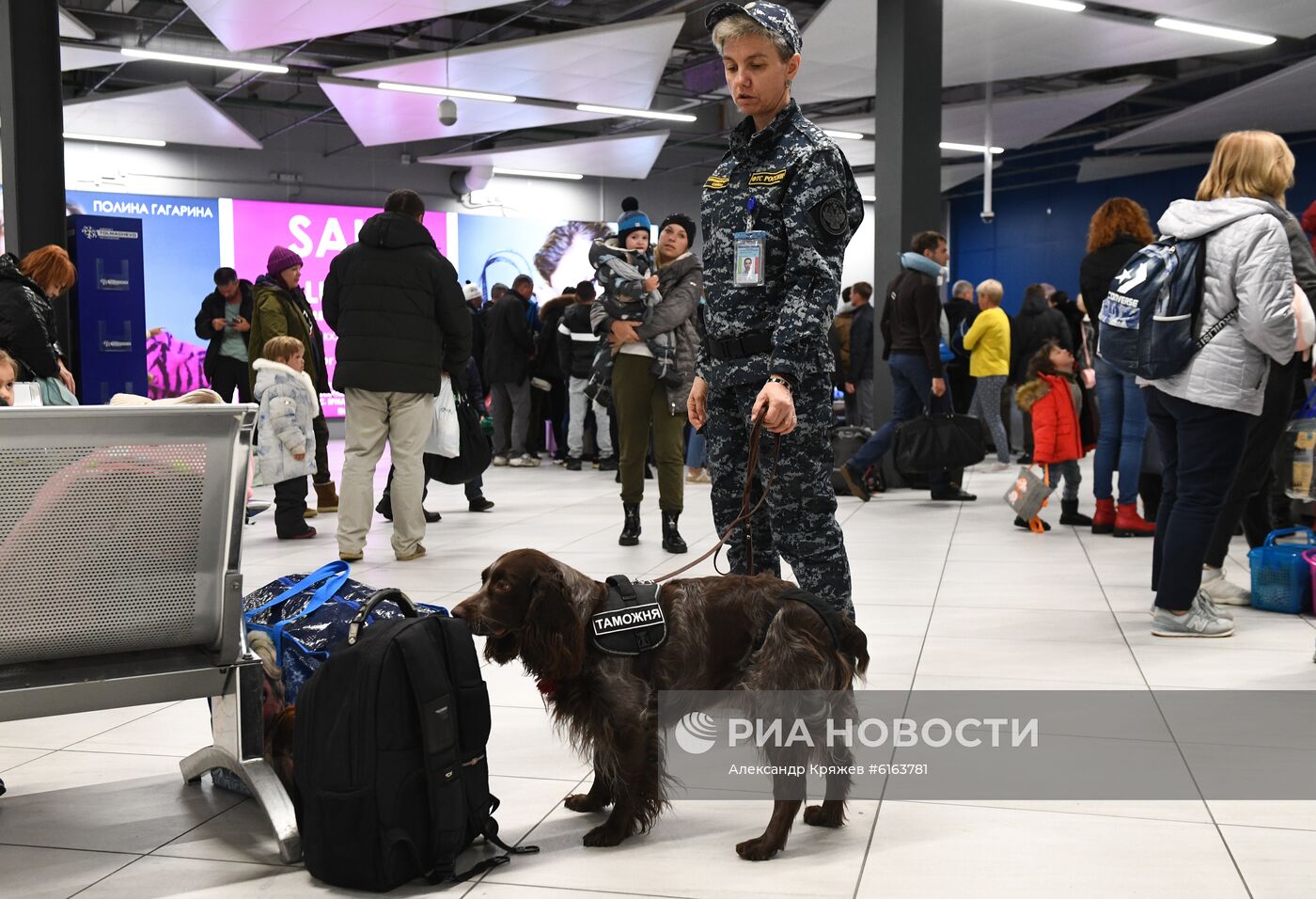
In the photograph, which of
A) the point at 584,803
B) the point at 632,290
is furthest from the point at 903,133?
the point at 584,803

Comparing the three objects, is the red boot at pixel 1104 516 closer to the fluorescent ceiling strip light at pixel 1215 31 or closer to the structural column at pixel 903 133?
the structural column at pixel 903 133

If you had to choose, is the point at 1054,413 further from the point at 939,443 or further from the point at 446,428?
the point at 446,428

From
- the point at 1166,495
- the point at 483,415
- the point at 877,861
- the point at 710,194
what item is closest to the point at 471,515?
→ the point at 483,415

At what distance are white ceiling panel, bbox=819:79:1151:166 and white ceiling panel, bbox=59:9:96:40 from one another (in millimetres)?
8096

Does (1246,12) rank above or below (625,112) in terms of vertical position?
Result: above

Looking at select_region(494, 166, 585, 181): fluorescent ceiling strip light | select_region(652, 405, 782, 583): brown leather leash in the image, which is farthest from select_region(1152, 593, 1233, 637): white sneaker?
select_region(494, 166, 585, 181): fluorescent ceiling strip light

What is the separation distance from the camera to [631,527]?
19.2 feet

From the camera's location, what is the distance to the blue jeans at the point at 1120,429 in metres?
5.77

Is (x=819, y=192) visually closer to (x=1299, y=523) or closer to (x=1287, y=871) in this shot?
(x=1287, y=871)

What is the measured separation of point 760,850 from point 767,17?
1.66m

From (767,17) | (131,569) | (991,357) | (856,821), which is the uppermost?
(767,17)

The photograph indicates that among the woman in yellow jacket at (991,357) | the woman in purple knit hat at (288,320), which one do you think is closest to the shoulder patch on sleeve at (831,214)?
the woman in purple knit hat at (288,320)

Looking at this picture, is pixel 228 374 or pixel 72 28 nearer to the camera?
pixel 228 374

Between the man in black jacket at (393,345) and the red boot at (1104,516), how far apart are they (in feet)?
11.2
